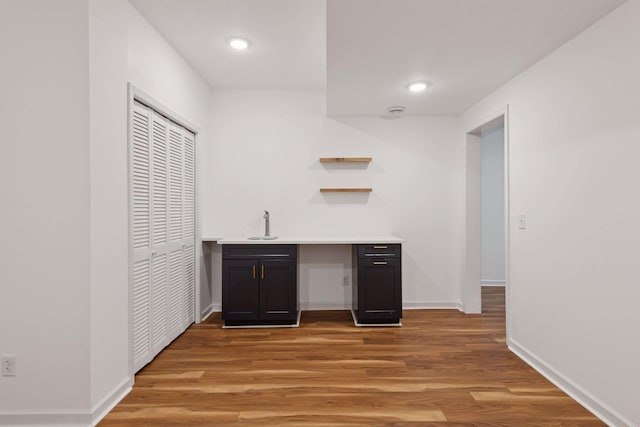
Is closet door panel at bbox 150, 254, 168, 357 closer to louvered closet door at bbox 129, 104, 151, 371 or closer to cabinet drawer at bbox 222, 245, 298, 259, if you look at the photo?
louvered closet door at bbox 129, 104, 151, 371

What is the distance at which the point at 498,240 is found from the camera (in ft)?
17.9

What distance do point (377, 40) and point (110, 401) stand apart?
289 cm

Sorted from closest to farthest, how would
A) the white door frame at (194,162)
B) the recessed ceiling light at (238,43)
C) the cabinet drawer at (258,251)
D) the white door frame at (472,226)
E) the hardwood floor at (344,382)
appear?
the hardwood floor at (344,382) < the white door frame at (194,162) < the recessed ceiling light at (238,43) < the cabinet drawer at (258,251) < the white door frame at (472,226)

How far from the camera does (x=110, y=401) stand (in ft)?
6.93

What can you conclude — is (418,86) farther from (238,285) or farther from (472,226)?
(238,285)

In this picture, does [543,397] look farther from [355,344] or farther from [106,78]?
[106,78]

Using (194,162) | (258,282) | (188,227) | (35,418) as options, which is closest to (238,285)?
(258,282)

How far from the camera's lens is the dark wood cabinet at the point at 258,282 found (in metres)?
3.57

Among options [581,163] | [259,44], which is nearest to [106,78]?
[259,44]

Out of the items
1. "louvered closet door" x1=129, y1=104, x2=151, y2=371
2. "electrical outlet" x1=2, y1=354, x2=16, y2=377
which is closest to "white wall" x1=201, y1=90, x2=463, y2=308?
"louvered closet door" x1=129, y1=104, x2=151, y2=371

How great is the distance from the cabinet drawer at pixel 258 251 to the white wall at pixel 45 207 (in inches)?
66.4

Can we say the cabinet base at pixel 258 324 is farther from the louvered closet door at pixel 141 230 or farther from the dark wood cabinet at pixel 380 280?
the louvered closet door at pixel 141 230

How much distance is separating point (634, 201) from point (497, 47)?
4.35 ft

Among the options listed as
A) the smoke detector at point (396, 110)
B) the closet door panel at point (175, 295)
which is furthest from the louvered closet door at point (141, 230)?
the smoke detector at point (396, 110)
